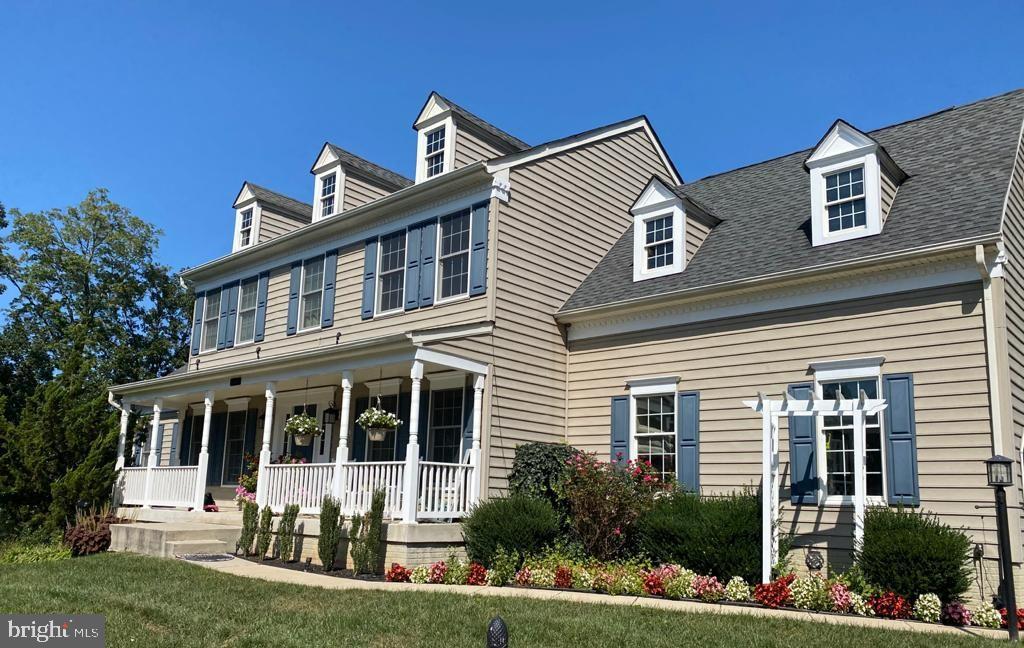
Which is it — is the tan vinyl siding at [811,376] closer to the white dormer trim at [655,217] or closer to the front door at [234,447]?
the white dormer trim at [655,217]

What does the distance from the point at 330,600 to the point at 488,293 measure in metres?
6.48

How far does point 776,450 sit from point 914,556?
244 centimetres

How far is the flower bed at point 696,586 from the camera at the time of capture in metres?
9.41

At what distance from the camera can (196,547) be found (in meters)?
14.7

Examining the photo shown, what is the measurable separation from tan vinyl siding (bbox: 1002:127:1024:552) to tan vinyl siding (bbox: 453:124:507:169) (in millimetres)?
9597

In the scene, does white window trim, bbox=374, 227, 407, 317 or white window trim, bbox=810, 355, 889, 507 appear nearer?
white window trim, bbox=810, 355, 889, 507

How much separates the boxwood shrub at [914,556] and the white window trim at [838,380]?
1103 millimetres

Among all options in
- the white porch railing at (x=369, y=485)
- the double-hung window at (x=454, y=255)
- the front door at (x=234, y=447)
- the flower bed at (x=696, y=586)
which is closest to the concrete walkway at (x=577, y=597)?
the flower bed at (x=696, y=586)

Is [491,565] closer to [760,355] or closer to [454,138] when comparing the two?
[760,355]

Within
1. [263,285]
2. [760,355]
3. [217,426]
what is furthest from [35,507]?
[760,355]

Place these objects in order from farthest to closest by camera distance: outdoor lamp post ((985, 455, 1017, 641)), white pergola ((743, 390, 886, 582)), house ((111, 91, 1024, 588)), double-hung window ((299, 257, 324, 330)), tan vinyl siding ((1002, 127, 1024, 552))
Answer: double-hung window ((299, 257, 324, 330))
house ((111, 91, 1024, 588))
tan vinyl siding ((1002, 127, 1024, 552))
white pergola ((743, 390, 886, 582))
outdoor lamp post ((985, 455, 1017, 641))

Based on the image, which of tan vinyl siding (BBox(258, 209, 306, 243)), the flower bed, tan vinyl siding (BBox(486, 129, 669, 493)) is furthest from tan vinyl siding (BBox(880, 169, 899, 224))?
tan vinyl siding (BBox(258, 209, 306, 243))

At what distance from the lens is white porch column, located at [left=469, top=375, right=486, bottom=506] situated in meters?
14.0

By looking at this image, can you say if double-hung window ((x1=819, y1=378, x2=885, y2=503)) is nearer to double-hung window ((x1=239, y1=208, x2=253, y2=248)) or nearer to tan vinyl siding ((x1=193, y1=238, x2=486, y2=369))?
tan vinyl siding ((x1=193, y1=238, x2=486, y2=369))
